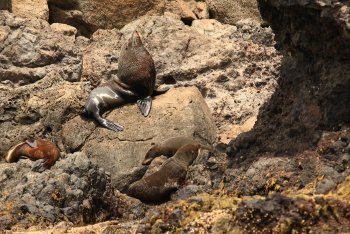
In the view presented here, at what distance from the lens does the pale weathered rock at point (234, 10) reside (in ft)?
28.6

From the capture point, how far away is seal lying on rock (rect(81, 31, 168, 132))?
20.1 feet

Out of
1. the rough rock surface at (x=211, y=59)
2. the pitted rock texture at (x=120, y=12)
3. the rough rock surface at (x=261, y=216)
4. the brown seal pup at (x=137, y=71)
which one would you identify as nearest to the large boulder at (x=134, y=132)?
the brown seal pup at (x=137, y=71)

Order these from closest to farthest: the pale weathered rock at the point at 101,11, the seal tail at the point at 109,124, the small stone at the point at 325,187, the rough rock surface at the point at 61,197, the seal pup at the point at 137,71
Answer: the small stone at the point at 325,187 < the rough rock surface at the point at 61,197 < the seal tail at the point at 109,124 < the seal pup at the point at 137,71 < the pale weathered rock at the point at 101,11

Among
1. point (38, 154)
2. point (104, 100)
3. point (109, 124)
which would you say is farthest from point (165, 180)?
point (104, 100)

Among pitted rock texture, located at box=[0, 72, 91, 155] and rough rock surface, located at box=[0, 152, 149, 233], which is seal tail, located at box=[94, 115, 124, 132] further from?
rough rock surface, located at box=[0, 152, 149, 233]

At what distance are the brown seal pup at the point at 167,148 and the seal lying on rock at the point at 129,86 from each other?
3.69ft

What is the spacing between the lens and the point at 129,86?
21.0ft

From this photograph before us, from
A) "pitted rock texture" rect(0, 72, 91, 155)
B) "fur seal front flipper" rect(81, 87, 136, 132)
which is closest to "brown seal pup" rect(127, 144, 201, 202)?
"fur seal front flipper" rect(81, 87, 136, 132)

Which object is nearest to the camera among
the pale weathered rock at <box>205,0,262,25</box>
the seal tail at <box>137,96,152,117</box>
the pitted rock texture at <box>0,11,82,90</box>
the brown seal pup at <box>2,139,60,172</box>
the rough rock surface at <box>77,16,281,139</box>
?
the brown seal pup at <box>2,139,60,172</box>

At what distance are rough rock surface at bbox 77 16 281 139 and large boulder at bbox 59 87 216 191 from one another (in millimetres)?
746

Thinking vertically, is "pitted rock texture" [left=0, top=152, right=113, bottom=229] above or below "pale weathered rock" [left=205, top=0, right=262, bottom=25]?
below

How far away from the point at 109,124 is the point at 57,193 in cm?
221

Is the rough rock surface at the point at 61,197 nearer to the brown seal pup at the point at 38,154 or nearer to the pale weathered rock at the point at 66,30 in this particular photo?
the brown seal pup at the point at 38,154

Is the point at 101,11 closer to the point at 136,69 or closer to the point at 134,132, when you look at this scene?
the point at 136,69
